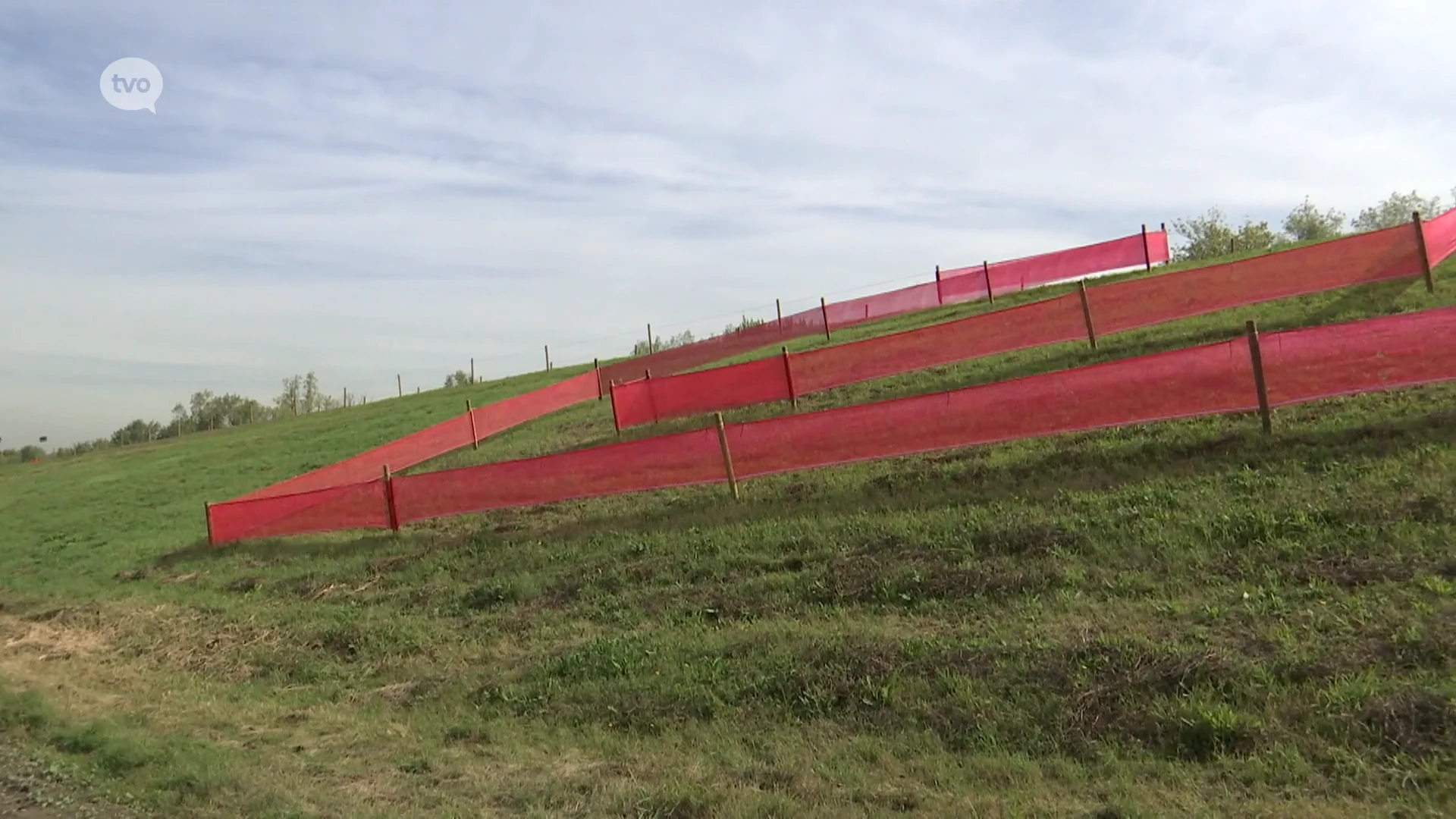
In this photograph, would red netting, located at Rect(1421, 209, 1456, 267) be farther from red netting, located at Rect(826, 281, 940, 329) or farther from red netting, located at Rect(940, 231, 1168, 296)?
red netting, located at Rect(826, 281, 940, 329)

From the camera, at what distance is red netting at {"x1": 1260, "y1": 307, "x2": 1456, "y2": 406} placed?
8539 millimetres

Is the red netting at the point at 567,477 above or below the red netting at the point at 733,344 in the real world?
below

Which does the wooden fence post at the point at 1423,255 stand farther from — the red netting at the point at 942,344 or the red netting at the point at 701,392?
the red netting at the point at 701,392

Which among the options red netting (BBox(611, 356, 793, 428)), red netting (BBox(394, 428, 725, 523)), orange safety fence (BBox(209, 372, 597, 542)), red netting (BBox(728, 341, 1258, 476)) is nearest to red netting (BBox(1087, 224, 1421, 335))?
red netting (BBox(728, 341, 1258, 476))

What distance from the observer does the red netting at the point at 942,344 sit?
45.4ft

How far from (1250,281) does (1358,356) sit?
5424 millimetres

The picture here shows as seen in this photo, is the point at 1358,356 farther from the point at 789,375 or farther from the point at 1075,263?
the point at 1075,263

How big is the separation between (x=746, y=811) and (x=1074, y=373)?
6.75 metres

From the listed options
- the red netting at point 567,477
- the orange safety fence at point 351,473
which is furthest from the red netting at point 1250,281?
the orange safety fence at point 351,473

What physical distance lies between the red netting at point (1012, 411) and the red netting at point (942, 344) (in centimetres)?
449

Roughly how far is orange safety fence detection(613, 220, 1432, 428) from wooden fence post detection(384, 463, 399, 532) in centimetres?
486

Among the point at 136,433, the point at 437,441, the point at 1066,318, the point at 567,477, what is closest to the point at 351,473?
the point at 437,441

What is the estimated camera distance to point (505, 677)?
734 cm

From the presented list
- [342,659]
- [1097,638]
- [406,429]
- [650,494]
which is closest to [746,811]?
[1097,638]
